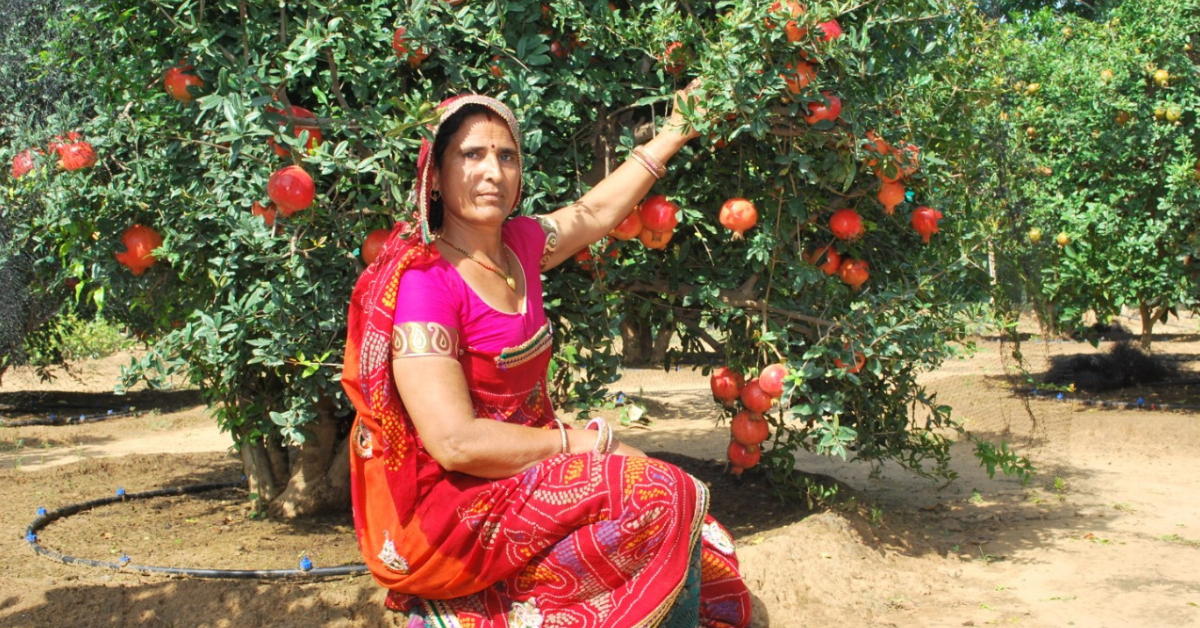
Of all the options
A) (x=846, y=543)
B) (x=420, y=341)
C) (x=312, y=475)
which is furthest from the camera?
(x=312, y=475)

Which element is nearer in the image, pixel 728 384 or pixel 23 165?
pixel 23 165

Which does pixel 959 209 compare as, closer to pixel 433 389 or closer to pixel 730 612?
pixel 730 612

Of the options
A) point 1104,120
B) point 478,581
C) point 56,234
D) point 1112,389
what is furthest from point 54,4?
point 1112,389

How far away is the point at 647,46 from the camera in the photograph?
11.8 feet

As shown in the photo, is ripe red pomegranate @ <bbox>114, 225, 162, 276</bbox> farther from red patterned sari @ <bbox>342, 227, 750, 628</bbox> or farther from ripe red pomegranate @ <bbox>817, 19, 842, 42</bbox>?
ripe red pomegranate @ <bbox>817, 19, 842, 42</bbox>

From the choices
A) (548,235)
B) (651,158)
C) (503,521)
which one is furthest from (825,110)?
(503,521)

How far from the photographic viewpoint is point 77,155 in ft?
12.3

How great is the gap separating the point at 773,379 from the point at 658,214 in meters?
0.76

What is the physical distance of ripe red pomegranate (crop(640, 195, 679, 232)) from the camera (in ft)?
12.1

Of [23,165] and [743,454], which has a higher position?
[23,165]

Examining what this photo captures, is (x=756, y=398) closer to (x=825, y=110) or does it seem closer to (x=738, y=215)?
(x=738, y=215)

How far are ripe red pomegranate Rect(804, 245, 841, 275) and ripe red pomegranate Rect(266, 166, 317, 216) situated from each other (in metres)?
2.00

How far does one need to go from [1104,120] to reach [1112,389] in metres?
2.71

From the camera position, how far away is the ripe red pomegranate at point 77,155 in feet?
12.2
